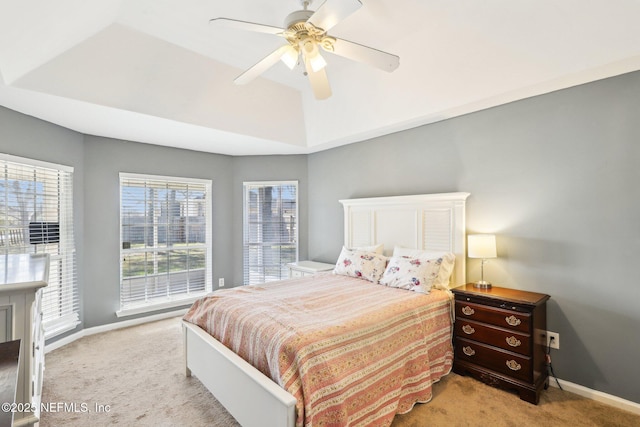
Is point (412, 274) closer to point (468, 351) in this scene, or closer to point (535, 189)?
point (468, 351)

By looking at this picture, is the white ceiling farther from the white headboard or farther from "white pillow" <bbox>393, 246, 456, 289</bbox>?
"white pillow" <bbox>393, 246, 456, 289</bbox>

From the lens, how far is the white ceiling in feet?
6.93

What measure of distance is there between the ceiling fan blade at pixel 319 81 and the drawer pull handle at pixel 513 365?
8.36ft

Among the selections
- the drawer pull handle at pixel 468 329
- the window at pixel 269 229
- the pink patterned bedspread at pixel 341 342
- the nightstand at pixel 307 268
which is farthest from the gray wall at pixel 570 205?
the window at pixel 269 229

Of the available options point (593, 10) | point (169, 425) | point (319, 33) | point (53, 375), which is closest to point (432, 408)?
point (169, 425)

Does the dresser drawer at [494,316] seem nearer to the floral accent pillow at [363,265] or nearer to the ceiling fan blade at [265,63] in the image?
the floral accent pillow at [363,265]

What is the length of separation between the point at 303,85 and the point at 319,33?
1888 mm

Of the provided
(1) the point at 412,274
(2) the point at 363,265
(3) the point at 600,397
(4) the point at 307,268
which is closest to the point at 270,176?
(4) the point at 307,268

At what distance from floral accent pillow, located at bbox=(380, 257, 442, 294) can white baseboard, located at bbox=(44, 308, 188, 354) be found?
315 centimetres

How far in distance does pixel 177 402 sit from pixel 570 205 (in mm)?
3514

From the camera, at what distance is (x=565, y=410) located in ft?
7.37

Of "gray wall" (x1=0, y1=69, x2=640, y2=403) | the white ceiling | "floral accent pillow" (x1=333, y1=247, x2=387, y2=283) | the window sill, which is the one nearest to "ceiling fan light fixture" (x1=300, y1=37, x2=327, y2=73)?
the white ceiling

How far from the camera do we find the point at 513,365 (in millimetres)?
2414

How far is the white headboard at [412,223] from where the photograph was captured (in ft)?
10.3
